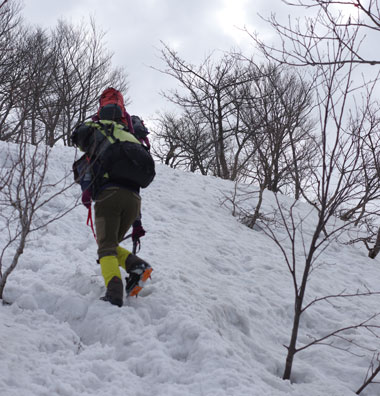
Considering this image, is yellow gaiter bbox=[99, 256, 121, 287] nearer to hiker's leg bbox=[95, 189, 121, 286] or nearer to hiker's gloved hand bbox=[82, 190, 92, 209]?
hiker's leg bbox=[95, 189, 121, 286]

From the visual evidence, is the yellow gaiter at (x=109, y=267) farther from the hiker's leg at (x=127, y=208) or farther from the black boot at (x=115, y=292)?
the hiker's leg at (x=127, y=208)

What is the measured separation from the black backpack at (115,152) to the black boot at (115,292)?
0.79 meters

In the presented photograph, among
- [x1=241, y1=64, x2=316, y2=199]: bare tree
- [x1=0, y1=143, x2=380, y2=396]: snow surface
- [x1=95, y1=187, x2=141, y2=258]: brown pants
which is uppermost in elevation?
[x1=241, y1=64, x2=316, y2=199]: bare tree

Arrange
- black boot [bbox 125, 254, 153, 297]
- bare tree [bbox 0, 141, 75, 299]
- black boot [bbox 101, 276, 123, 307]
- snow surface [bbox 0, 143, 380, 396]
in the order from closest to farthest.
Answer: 1. snow surface [bbox 0, 143, 380, 396]
2. bare tree [bbox 0, 141, 75, 299]
3. black boot [bbox 101, 276, 123, 307]
4. black boot [bbox 125, 254, 153, 297]

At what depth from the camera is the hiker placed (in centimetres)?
286

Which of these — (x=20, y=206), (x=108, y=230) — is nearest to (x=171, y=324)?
(x=108, y=230)

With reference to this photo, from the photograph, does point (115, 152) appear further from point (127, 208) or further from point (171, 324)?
point (171, 324)

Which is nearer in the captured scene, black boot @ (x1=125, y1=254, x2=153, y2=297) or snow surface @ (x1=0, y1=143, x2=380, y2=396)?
snow surface @ (x1=0, y1=143, x2=380, y2=396)

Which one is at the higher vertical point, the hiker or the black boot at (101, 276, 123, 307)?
the hiker

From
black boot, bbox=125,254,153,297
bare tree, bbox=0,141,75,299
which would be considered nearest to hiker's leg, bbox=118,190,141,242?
black boot, bbox=125,254,153,297

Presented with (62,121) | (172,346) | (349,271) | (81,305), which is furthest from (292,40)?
(62,121)

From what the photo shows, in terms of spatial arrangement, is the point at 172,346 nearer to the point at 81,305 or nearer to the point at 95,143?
the point at 81,305

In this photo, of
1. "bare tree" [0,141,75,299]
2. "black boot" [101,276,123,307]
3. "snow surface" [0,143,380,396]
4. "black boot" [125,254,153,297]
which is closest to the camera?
"snow surface" [0,143,380,396]

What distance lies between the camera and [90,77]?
16672 millimetres
